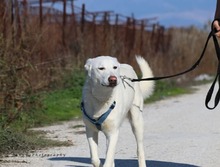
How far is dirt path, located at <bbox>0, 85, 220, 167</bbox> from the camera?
27.4 ft

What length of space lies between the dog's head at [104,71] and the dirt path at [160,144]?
1.61 meters

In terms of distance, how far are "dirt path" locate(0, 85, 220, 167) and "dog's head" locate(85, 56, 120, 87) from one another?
1.61m

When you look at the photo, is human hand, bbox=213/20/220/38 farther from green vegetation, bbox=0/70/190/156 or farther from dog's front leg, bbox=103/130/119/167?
green vegetation, bbox=0/70/190/156

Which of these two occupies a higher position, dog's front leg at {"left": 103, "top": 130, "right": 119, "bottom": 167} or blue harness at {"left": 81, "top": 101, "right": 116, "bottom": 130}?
blue harness at {"left": 81, "top": 101, "right": 116, "bottom": 130}

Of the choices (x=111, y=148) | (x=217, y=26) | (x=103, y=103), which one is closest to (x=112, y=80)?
(x=103, y=103)

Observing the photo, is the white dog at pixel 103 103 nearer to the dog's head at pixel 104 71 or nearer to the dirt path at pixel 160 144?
the dog's head at pixel 104 71

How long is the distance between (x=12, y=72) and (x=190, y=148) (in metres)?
3.87

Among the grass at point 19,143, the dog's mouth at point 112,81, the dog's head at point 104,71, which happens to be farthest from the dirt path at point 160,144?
the dog's mouth at point 112,81

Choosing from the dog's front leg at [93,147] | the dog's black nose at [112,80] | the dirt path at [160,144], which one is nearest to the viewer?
the dog's black nose at [112,80]

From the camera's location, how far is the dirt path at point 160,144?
329 inches

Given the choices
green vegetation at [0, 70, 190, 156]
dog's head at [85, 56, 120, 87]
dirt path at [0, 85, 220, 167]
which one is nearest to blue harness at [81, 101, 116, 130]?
dog's head at [85, 56, 120, 87]

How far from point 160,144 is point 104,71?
339 cm

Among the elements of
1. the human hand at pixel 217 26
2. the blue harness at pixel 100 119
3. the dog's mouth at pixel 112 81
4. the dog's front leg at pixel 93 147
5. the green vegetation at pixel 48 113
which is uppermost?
the human hand at pixel 217 26

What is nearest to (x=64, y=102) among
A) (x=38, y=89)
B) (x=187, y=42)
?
(x=38, y=89)
